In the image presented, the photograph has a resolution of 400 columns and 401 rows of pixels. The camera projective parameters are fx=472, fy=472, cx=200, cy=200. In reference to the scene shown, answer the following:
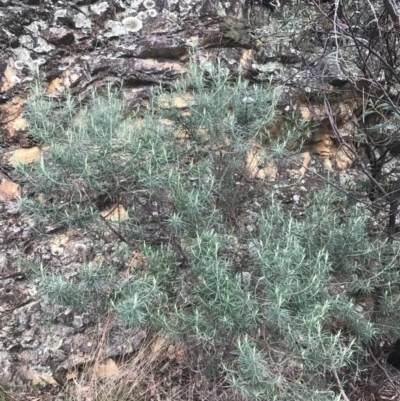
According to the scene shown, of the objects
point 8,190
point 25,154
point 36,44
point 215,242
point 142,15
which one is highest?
point 142,15

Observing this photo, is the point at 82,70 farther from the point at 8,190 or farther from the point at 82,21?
the point at 8,190

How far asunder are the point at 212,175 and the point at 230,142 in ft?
0.62

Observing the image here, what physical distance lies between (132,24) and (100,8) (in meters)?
0.22

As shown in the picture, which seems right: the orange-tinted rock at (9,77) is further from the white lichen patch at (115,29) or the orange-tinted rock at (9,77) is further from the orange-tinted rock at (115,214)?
the orange-tinted rock at (115,214)

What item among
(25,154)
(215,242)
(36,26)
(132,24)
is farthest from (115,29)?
(215,242)

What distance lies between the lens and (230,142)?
2188mm

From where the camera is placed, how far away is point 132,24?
294 cm

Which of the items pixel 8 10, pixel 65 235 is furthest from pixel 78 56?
pixel 65 235

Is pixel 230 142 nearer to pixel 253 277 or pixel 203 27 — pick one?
pixel 253 277

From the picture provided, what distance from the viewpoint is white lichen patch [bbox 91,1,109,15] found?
9.55 feet

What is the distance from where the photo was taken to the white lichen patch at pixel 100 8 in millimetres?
2912

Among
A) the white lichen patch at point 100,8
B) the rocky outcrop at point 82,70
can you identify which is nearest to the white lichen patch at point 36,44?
the rocky outcrop at point 82,70

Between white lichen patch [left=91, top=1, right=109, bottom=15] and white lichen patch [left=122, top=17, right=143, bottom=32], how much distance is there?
134mm

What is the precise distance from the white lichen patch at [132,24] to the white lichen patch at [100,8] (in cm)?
13
